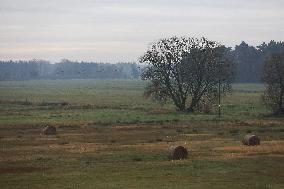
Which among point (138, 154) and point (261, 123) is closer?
point (138, 154)

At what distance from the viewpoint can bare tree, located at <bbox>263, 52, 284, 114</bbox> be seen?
6981 cm

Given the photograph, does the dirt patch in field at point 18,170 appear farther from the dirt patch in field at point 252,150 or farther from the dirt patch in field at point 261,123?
the dirt patch in field at point 261,123

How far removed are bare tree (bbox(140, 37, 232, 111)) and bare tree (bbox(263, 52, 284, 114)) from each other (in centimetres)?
788

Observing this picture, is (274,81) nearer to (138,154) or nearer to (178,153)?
(138,154)

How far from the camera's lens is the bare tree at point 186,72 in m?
79.1

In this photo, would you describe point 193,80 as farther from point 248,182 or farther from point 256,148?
point 248,182

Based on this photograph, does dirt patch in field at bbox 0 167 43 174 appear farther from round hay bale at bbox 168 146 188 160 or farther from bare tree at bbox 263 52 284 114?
bare tree at bbox 263 52 284 114

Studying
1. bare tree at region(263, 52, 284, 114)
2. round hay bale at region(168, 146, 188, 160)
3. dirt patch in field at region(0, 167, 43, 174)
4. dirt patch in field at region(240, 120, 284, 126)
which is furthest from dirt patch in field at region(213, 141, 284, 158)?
bare tree at region(263, 52, 284, 114)

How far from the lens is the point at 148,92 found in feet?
259

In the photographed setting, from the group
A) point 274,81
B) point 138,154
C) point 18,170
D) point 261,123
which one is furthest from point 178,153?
point 274,81

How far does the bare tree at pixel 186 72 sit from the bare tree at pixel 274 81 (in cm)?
788

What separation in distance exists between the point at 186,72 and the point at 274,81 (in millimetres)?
14445

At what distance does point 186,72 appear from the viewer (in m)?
80.4

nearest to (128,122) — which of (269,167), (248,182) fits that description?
(269,167)
